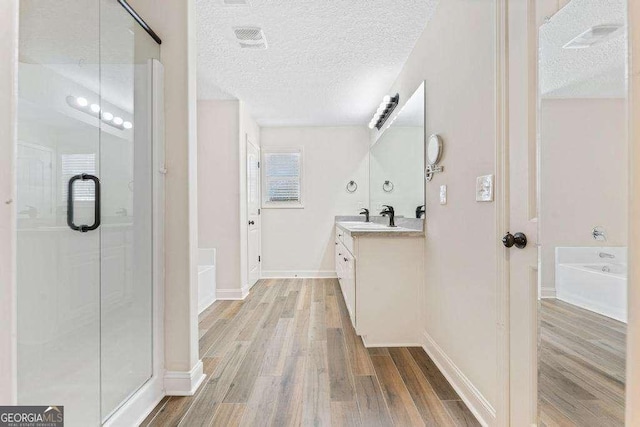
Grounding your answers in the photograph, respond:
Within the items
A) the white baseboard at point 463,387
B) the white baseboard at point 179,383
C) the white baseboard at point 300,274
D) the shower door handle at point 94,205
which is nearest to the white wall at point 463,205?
the white baseboard at point 463,387

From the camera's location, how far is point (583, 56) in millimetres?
927

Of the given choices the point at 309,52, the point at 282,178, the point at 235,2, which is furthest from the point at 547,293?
the point at 282,178

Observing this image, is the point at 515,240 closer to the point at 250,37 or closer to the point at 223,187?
the point at 250,37

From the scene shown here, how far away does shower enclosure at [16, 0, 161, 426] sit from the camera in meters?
1.10

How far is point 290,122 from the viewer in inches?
188

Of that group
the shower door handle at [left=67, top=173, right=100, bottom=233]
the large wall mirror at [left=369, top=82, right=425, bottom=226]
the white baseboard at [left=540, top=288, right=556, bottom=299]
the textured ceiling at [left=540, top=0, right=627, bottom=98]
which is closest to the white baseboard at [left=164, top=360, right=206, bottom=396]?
the shower door handle at [left=67, top=173, right=100, bottom=233]

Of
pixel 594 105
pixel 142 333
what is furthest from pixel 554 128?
pixel 142 333

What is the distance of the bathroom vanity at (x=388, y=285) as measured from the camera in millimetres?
2406

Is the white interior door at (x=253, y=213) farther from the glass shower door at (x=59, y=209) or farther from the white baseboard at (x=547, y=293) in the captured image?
the white baseboard at (x=547, y=293)

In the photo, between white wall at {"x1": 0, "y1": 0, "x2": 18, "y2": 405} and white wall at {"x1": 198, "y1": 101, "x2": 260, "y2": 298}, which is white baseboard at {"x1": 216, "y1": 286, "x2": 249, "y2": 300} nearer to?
white wall at {"x1": 198, "y1": 101, "x2": 260, "y2": 298}

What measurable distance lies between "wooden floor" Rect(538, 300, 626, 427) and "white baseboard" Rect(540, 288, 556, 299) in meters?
0.02

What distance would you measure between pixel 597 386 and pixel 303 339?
1.97 m

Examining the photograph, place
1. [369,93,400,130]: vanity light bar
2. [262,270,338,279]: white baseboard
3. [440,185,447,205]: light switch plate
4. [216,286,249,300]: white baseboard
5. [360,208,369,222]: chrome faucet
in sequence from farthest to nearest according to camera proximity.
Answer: [262,270,338,279]: white baseboard, [360,208,369,222]: chrome faucet, [216,286,249,300]: white baseboard, [369,93,400,130]: vanity light bar, [440,185,447,205]: light switch plate

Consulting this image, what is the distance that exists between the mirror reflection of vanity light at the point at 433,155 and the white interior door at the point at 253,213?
8.50 ft
